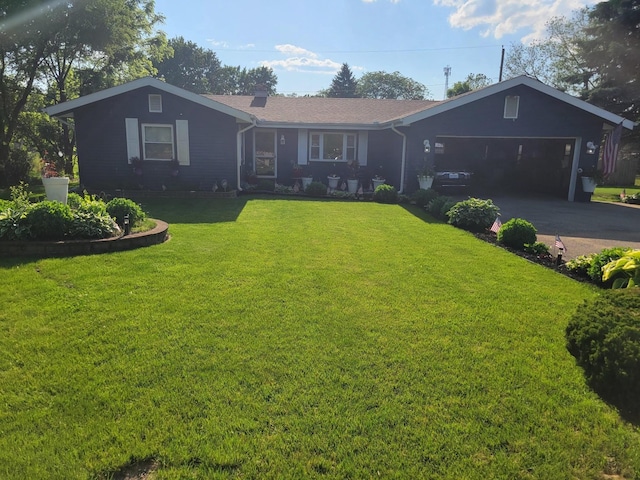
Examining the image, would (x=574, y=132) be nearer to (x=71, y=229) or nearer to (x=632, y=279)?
(x=632, y=279)

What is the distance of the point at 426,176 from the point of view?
554 inches

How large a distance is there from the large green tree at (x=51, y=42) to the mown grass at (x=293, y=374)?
1566cm

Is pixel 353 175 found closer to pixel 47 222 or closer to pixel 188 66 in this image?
pixel 47 222

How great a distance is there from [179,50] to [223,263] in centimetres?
5937

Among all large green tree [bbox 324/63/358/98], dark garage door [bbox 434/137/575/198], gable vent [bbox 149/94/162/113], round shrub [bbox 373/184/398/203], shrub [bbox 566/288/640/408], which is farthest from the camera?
large green tree [bbox 324/63/358/98]

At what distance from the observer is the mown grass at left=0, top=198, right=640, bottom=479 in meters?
2.35

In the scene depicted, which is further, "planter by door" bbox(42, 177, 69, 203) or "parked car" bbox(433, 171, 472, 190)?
"parked car" bbox(433, 171, 472, 190)

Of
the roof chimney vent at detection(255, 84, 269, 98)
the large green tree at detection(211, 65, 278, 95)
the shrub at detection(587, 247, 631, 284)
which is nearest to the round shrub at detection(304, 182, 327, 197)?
the roof chimney vent at detection(255, 84, 269, 98)

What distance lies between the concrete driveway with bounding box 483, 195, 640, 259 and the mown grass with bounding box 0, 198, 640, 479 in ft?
9.80

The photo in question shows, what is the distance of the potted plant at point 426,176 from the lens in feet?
46.2

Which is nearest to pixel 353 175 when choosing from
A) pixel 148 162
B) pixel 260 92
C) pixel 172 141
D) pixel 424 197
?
pixel 424 197

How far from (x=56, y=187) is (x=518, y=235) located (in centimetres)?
837

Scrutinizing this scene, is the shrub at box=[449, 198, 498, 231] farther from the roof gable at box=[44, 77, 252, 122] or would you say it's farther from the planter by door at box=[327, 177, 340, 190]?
the roof gable at box=[44, 77, 252, 122]

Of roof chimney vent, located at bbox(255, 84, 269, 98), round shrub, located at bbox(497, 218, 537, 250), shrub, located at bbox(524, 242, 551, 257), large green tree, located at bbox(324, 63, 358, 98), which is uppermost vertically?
large green tree, located at bbox(324, 63, 358, 98)
